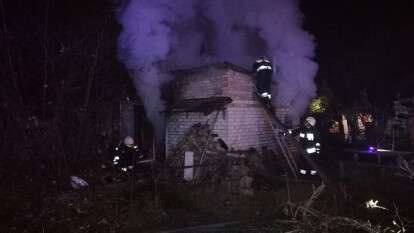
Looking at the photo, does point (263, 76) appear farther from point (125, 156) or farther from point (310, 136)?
point (125, 156)

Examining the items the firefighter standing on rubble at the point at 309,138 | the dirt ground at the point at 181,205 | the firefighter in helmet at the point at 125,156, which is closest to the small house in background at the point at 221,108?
the firefighter standing on rubble at the point at 309,138

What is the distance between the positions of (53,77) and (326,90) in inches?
608

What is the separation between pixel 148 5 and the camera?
14.4m

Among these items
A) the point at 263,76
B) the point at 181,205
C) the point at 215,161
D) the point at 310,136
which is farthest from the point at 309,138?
the point at 181,205

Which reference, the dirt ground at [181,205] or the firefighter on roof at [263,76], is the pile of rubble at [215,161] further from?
the firefighter on roof at [263,76]

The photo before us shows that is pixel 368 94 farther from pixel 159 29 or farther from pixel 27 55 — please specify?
pixel 27 55

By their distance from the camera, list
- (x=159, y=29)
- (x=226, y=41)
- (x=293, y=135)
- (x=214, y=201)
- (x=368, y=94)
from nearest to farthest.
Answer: (x=214, y=201)
(x=293, y=135)
(x=159, y=29)
(x=226, y=41)
(x=368, y=94)

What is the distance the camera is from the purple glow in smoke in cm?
1350

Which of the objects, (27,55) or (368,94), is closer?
(27,55)

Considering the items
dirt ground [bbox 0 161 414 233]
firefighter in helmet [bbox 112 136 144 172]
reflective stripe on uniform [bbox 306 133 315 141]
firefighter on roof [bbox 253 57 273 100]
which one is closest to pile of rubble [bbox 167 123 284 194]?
dirt ground [bbox 0 161 414 233]

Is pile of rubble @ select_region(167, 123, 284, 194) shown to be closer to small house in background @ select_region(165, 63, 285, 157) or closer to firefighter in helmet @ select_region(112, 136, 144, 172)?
small house in background @ select_region(165, 63, 285, 157)

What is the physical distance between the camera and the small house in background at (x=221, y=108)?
12.0 metres

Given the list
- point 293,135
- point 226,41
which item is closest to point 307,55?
point 226,41

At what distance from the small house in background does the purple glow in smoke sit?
35.0 inches
